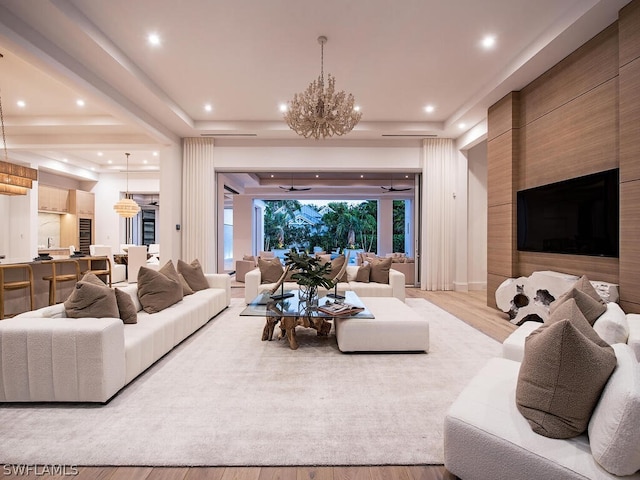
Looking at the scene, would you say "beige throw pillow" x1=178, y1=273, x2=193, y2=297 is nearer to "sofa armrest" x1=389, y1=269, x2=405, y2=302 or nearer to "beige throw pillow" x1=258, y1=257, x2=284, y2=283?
"beige throw pillow" x1=258, y1=257, x2=284, y2=283

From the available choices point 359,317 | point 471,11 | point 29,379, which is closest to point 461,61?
point 471,11

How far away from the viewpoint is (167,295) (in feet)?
11.9

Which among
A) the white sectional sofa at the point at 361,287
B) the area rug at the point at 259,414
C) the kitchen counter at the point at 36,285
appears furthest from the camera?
the white sectional sofa at the point at 361,287

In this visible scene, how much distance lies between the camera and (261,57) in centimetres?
437

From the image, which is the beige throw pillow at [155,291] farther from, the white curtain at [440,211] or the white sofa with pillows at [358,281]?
the white curtain at [440,211]

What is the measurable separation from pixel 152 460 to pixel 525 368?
178 centimetres

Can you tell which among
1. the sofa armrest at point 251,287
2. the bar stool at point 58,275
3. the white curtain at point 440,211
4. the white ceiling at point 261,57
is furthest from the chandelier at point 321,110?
the bar stool at point 58,275

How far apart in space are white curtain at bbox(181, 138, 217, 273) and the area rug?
4333mm

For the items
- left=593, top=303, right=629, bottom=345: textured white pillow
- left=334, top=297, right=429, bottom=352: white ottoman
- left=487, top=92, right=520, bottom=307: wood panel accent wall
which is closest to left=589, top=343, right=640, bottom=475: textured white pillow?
left=593, top=303, right=629, bottom=345: textured white pillow

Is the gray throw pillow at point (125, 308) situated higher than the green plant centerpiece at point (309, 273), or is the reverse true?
the green plant centerpiece at point (309, 273)

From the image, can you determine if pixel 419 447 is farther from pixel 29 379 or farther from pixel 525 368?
pixel 29 379

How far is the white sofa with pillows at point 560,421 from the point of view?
44.6 inches

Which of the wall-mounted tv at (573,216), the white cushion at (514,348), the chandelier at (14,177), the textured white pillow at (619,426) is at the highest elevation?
the chandelier at (14,177)

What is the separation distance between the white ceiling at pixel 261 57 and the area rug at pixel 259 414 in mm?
3384
